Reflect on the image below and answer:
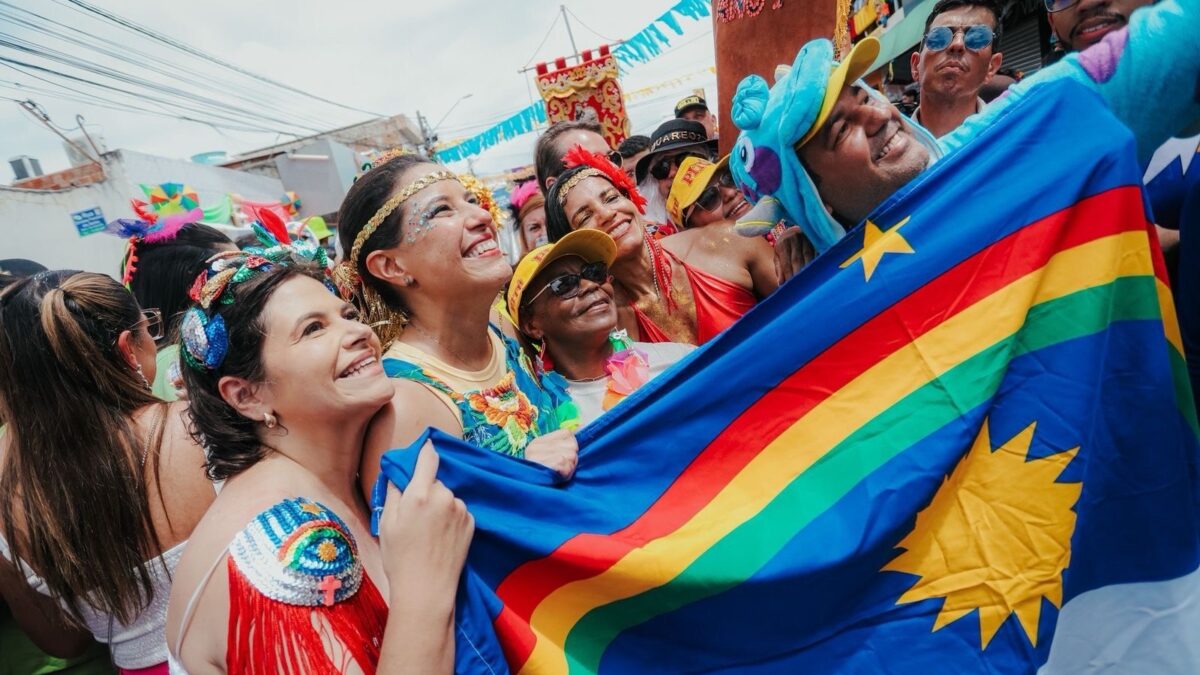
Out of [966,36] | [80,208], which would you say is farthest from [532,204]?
[80,208]

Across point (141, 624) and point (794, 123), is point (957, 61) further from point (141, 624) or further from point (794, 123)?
point (141, 624)

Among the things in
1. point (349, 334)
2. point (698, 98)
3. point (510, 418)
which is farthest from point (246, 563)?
point (698, 98)

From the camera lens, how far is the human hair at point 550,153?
4621 mm

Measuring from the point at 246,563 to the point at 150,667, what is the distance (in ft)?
4.24

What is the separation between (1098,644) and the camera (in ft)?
5.26

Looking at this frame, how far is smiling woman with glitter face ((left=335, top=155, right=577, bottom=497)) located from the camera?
2213mm

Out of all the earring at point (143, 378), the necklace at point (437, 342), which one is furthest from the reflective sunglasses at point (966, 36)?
the earring at point (143, 378)

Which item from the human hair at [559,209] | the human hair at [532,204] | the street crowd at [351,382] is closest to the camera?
the street crowd at [351,382]

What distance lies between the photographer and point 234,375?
5.73ft

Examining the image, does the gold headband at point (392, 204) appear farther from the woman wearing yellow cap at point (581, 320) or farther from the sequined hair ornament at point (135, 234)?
the sequined hair ornament at point (135, 234)

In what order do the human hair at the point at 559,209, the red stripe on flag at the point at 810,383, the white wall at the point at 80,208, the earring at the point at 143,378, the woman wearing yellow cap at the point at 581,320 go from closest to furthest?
1. the red stripe on flag at the point at 810,383
2. the earring at the point at 143,378
3. the woman wearing yellow cap at the point at 581,320
4. the human hair at the point at 559,209
5. the white wall at the point at 80,208

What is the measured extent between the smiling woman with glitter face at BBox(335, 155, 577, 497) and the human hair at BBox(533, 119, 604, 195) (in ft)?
7.35

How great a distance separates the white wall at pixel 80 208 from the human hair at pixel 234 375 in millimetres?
15348

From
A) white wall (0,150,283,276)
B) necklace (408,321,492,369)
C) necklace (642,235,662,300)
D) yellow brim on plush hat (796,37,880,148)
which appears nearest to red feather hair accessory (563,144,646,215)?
necklace (642,235,662,300)
